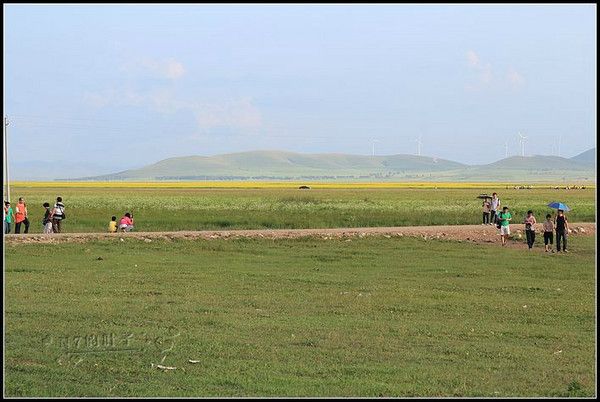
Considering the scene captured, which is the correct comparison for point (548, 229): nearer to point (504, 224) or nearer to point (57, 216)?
point (504, 224)

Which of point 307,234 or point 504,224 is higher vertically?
point 504,224

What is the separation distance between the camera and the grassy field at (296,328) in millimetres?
10344

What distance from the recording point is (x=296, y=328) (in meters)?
13.7

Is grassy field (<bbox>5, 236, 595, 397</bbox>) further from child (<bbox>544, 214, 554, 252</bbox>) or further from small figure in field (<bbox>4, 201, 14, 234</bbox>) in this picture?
small figure in field (<bbox>4, 201, 14, 234</bbox>)

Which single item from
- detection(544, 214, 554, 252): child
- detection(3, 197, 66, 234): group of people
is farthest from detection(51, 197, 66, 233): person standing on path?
detection(544, 214, 554, 252): child

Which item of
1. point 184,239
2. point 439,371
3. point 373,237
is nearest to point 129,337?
point 439,371

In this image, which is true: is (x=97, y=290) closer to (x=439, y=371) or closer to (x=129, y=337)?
(x=129, y=337)

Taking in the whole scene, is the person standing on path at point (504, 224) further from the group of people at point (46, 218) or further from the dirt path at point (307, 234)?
the group of people at point (46, 218)

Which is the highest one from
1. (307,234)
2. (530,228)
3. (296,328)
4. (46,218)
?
(46,218)

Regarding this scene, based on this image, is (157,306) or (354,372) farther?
(157,306)

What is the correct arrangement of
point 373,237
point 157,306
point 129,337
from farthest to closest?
point 373,237 → point 157,306 → point 129,337

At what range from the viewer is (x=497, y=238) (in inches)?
1385

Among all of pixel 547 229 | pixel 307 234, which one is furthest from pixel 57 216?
pixel 547 229

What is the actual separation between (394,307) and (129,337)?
5289 millimetres
